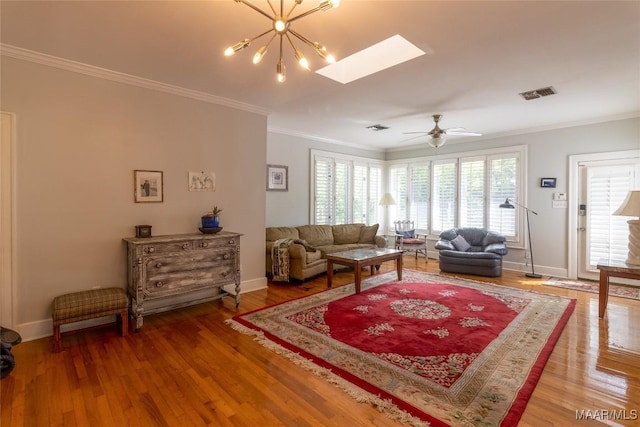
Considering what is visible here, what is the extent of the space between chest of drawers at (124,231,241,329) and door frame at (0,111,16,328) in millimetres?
921

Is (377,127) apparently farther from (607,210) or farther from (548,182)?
(607,210)

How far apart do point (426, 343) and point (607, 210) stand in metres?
4.43

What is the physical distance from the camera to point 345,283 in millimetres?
5016

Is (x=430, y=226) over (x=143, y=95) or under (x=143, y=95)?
under

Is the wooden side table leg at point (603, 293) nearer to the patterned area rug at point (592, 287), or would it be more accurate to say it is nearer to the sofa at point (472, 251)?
the patterned area rug at point (592, 287)

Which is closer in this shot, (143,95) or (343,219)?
(143,95)

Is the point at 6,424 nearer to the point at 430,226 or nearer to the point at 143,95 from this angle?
the point at 143,95

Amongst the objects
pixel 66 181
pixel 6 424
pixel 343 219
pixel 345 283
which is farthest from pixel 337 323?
pixel 343 219

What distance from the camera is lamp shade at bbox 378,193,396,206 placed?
24.4 ft

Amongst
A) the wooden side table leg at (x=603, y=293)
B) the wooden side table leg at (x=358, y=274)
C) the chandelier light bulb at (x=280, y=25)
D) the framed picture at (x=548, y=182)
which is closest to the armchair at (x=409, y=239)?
the framed picture at (x=548, y=182)

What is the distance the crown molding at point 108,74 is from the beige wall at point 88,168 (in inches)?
2.0

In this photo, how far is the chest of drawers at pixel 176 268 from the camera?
10.5ft

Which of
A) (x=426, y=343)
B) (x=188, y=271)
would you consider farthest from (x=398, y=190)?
(x=188, y=271)

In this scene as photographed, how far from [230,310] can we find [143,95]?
272 centimetres
